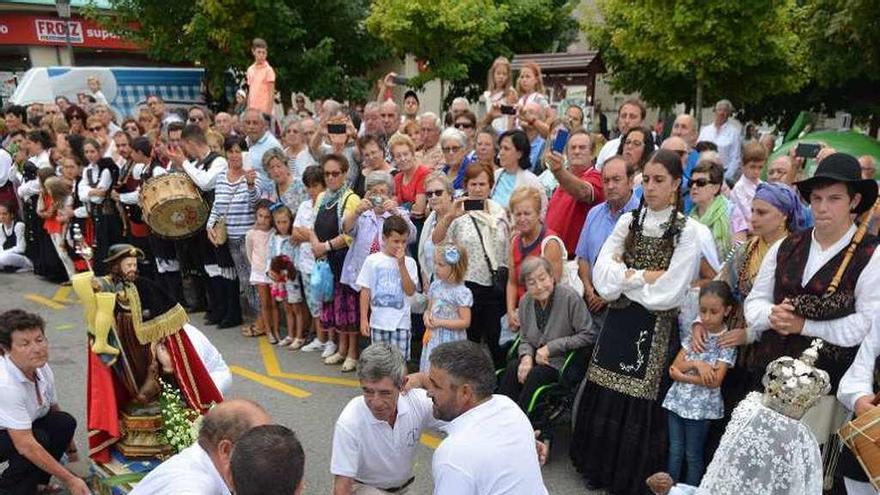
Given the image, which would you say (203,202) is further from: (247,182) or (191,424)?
(191,424)

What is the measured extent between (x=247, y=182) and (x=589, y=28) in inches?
Result: 529

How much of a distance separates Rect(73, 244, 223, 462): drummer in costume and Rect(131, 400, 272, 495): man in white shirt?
1561 mm

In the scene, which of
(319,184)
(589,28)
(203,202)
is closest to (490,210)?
(319,184)

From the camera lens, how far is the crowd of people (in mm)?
3445

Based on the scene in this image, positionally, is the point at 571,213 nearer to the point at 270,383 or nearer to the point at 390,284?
the point at 390,284

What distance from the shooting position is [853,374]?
338cm

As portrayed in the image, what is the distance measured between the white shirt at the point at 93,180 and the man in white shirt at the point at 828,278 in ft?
24.1

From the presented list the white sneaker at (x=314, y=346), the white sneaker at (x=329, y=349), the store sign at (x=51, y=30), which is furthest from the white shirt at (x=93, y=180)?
the store sign at (x=51, y=30)

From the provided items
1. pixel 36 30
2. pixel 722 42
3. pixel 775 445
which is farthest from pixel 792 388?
pixel 36 30

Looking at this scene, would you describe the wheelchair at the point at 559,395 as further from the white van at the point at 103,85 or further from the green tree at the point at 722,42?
the white van at the point at 103,85

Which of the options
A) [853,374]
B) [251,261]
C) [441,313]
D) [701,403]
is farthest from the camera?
[251,261]

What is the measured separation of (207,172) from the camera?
7555mm

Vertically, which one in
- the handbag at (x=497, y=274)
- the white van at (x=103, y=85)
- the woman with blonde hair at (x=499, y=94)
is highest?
the white van at (x=103, y=85)

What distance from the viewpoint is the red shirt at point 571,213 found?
5.60 meters
